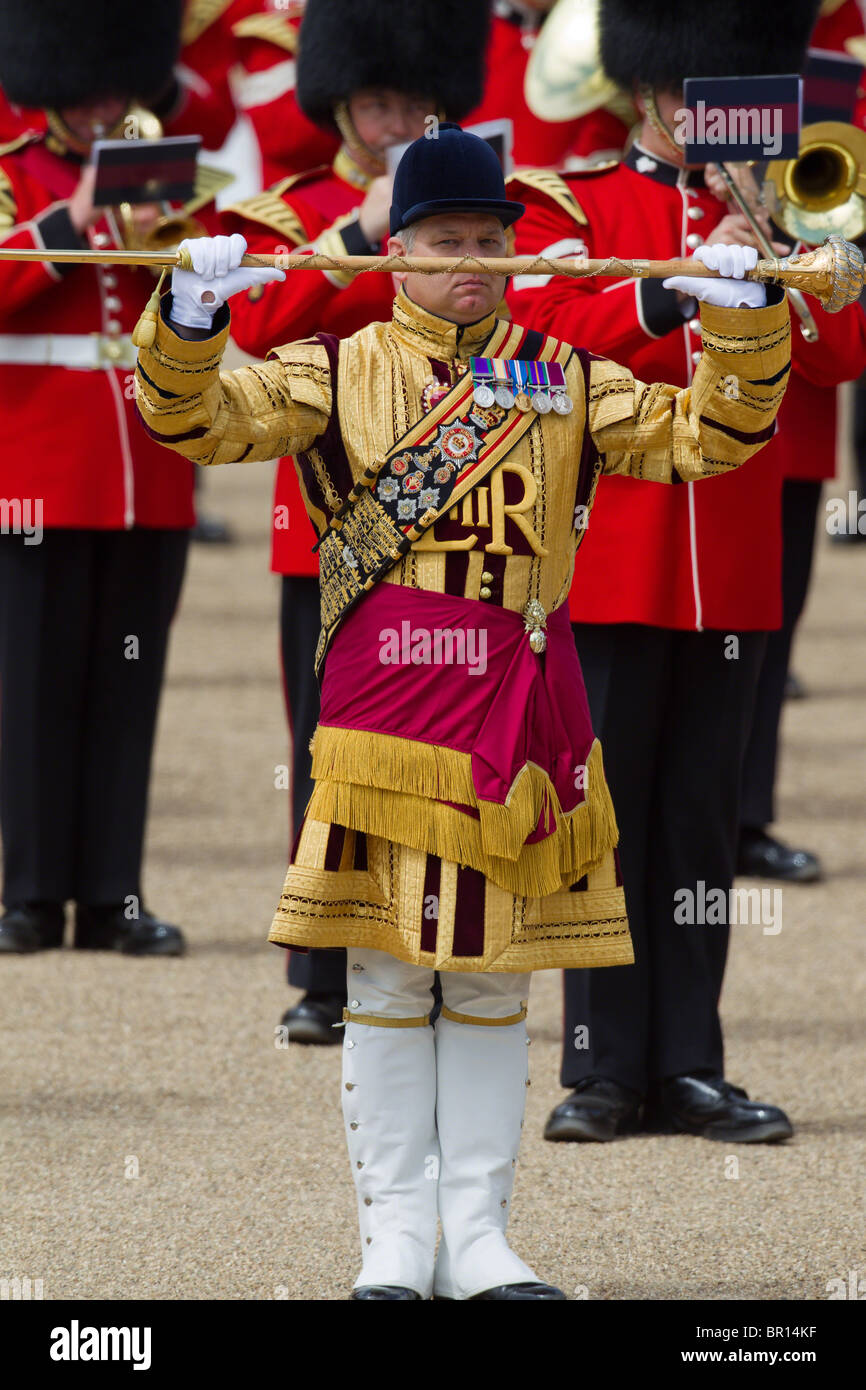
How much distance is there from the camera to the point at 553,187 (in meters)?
3.98

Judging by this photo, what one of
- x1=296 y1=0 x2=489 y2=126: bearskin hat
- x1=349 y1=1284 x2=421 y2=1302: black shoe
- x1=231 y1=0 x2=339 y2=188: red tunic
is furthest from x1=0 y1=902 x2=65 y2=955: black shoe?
x1=349 y1=1284 x2=421 y2=1302: black shoe

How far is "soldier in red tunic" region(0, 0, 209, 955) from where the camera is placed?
5051 millimetres

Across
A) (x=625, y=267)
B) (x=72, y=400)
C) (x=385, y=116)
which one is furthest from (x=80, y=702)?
(x=625, y=267)

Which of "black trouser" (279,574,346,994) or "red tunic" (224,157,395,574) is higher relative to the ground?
"red tunic" (224,157,395,574)

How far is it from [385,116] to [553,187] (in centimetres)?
74

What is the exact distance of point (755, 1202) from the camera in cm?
378

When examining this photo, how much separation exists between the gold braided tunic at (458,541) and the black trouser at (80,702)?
6.63 feet

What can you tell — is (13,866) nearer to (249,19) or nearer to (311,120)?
(311,120)

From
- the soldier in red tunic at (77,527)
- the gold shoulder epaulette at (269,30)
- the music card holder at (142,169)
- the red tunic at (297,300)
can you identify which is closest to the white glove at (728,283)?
the red tunic at (297,300)

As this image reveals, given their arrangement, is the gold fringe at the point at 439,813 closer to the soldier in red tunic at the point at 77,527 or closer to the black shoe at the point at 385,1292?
the black shoe at the point at 385,1292

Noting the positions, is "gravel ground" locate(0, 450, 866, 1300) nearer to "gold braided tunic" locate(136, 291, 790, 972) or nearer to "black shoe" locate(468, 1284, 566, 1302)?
"black shoe" locate(468, 1284, 566, 1302)

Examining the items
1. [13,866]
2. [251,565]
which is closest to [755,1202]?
[13,866]

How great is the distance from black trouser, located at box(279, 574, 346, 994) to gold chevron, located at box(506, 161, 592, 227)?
36.1 inches

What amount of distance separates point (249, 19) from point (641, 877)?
10.1 feet
